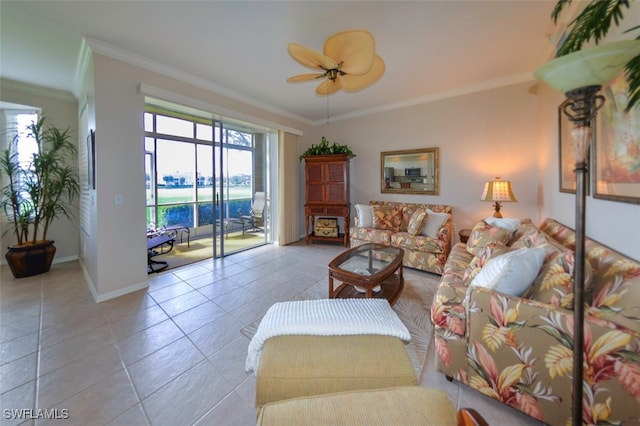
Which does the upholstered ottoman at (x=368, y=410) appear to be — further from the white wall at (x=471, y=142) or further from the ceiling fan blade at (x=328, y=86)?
the white wall at (x=471, y=142)

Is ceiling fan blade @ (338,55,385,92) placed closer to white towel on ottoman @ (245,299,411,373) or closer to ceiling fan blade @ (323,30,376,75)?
ceiling fan blade @ (323,30,376,75)

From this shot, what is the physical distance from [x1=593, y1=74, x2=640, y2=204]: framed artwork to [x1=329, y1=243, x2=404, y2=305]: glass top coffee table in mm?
1589

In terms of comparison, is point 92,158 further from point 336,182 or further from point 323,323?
point 336,182

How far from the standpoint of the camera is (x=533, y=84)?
10.7 feet

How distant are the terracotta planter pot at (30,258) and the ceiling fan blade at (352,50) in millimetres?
4452

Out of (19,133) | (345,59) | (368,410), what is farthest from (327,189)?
(19,133)

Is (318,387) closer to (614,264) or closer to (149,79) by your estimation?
(614,264)

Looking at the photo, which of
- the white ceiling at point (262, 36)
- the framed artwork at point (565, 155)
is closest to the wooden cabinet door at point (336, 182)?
the white ceiling at point (262, 36)

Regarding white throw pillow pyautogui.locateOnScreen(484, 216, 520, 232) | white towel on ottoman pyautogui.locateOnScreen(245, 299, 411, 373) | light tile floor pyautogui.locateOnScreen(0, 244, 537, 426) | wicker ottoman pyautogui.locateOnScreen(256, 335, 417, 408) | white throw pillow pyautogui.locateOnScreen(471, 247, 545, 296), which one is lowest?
light tile floor pyautogui.locateOnScreen(0, 244, 537, 426)

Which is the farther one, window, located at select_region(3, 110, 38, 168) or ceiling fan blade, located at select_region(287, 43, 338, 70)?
window, located at select_region(3, 110, 38, 168)

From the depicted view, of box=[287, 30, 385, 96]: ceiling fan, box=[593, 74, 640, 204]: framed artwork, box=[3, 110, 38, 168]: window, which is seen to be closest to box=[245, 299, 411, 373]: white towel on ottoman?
box=[593, 74, 640, 204]: framed artwork

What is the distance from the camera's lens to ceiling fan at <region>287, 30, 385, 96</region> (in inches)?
70.2

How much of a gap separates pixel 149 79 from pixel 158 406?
333 cm

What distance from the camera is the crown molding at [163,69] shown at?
249 cm
